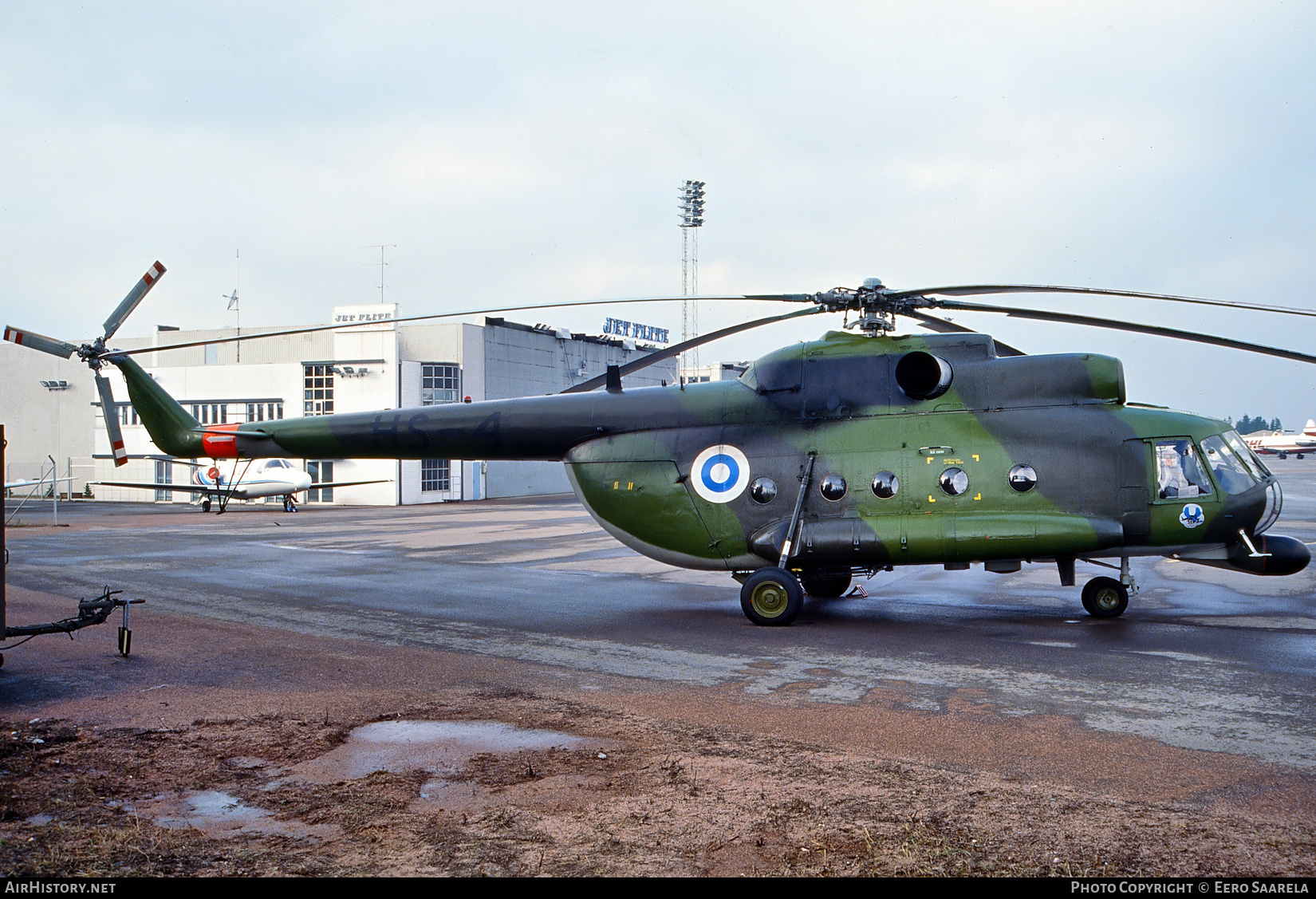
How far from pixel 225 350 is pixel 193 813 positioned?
57.3m

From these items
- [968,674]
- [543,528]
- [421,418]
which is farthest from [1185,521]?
[543,528]

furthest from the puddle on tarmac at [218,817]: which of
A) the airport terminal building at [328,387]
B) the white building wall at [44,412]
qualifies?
the white building wall at [44,412]

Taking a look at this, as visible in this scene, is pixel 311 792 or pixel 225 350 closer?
pixel 311 792

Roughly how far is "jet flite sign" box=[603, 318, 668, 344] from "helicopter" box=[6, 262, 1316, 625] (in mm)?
51301

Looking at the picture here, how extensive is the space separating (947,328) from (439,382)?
41673 millimetres

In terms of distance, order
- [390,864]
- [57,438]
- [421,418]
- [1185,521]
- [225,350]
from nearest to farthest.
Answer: [390,864]
[1185,521]
[421,418]
[225,350]
[57,438]

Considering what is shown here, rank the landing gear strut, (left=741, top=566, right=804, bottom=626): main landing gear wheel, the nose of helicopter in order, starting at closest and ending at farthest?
the nose of helicopter, (left=741, top=566, right=804, bottom=626): main landing gear wheel, the landing gear strut

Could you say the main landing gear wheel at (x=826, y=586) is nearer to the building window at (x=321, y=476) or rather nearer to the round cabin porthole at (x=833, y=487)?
the round cabin porthole at (x=833, y=487)

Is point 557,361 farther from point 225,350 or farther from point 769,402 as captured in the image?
point 769,402

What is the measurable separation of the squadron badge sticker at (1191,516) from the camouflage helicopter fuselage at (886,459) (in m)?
0.03

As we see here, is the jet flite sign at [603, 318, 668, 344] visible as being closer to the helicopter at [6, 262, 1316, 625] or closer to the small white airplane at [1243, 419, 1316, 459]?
the helicopter at [6, 262, 1316, 625]

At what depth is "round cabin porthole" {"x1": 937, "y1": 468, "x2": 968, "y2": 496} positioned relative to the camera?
11.8m

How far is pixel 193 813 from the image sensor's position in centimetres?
536

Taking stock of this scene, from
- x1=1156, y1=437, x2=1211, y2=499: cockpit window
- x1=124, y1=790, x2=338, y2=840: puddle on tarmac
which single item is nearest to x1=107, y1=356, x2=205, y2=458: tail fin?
x1=124, y1=790, x2=338, y2=840: puddle on tarmac
